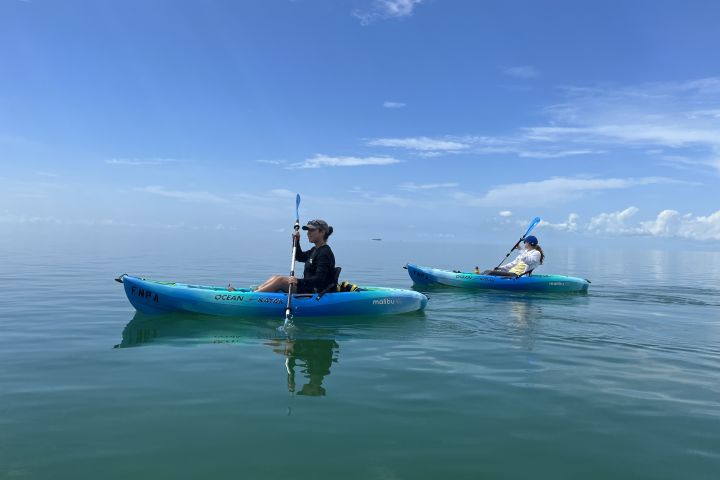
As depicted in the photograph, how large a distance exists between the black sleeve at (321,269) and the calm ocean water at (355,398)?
1360 mm

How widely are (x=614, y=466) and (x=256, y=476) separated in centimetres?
314

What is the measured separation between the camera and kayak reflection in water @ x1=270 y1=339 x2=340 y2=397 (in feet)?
22.0

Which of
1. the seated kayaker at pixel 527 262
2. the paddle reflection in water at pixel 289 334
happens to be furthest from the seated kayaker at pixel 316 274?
the seated kayaker at pixel 527 262

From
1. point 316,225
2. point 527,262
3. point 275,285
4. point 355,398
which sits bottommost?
point 355,398

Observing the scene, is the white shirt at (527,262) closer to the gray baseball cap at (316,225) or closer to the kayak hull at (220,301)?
the kayak hull at (220,301)

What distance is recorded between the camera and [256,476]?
4223 mm

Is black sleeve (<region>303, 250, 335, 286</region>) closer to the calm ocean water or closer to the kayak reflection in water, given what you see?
the calm ocean water

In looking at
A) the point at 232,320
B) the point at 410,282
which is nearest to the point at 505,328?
the point at 232,320

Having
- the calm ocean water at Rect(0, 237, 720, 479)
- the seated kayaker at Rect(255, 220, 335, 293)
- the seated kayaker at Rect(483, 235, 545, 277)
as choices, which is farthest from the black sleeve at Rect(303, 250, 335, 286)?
the seated kayaker at Rect(483, 235, 545, 277)

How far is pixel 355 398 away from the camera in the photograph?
626cm

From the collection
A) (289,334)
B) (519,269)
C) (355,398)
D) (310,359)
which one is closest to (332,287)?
(289,334)

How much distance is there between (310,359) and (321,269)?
405 centimetres

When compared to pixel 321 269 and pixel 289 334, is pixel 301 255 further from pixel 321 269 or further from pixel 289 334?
pixel 289 334

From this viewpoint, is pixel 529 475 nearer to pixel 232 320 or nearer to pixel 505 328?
pixel 505 328
